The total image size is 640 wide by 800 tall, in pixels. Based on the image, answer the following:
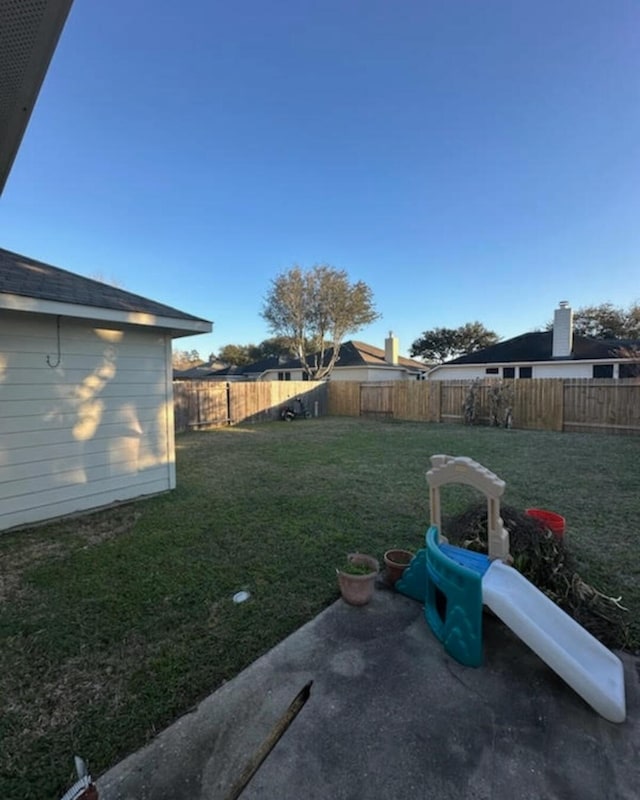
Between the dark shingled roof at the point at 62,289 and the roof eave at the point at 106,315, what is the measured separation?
0.04 metres

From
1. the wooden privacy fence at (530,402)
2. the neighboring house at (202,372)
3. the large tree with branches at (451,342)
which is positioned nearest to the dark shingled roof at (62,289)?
the wooden privacy fence at (530,402)

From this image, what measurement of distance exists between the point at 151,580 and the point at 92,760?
4.65 feet

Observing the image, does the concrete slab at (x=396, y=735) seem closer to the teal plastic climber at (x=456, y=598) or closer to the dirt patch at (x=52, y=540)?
the teal plastic climber at (x=456, y=598)

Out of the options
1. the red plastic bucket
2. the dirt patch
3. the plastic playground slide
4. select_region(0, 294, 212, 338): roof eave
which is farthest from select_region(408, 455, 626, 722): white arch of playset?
select_region(0, 294, 212, 338): roof eave

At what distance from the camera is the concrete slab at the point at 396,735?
4.17 feet

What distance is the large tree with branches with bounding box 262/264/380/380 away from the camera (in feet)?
68.9

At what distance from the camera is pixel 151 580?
2.76 meters

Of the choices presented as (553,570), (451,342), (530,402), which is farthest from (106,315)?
(451,342)

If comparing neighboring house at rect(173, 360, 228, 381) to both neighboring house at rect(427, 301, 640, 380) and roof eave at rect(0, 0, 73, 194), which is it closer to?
neighboring house at rect(427, 301, 640, 380)

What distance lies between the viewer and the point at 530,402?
11.4 m

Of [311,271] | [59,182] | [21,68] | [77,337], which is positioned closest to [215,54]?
[59,182]

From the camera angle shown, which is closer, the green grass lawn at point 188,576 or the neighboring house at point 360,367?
→ the green grass lawn at point 188,576

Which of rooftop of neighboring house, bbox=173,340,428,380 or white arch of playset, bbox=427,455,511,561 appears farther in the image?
rooftop of neighboring house, bbox=173,340,428,380

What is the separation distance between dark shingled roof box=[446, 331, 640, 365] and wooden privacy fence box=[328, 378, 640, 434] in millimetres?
5954
